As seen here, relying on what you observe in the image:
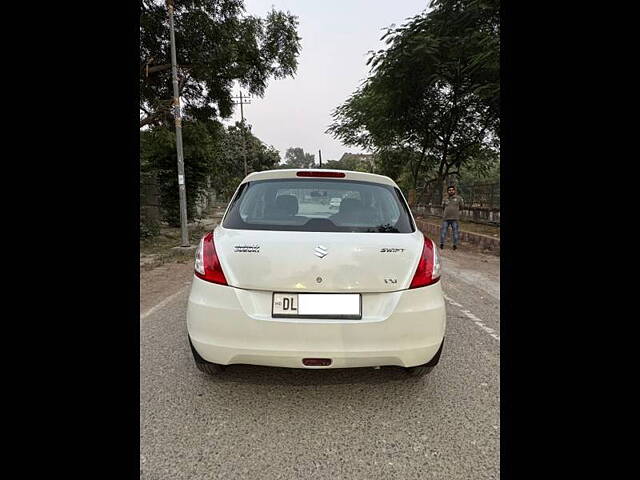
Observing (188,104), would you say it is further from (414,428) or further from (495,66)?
(414,428)

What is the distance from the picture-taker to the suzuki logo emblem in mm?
1852

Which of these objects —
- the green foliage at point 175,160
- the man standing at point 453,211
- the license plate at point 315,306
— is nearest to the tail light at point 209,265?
the license plate at point 315,306

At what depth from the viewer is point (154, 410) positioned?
80.4 inches

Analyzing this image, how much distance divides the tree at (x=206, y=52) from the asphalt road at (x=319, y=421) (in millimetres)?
9599

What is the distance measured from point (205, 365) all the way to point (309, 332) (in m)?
0.80

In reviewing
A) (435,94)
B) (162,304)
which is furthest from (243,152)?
(162,304)

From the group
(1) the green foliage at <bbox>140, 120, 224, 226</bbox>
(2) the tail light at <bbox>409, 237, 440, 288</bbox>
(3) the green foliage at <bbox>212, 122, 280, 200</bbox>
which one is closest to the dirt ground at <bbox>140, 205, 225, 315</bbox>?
(1) the green foliage at <bbox>140, 120, 224, 226</bbox>

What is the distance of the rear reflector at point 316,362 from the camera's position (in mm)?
1838

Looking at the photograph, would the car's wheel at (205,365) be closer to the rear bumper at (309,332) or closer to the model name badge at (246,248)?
the rear bumper at (309,332)

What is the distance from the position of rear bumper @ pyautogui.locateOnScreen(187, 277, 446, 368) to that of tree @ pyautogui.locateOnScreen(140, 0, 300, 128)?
9.72 meters

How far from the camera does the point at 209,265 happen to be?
198cm

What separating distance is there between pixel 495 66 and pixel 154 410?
10.8m

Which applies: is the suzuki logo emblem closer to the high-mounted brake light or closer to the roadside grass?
the high-mounted brake light
